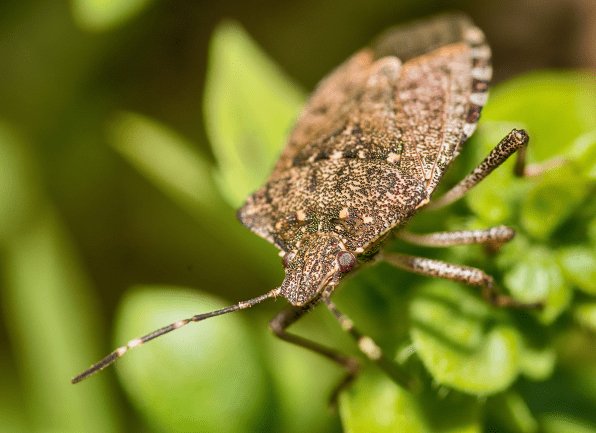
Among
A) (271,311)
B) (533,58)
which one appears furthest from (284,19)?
(271,311)

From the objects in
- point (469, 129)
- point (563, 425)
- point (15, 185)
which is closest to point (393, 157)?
point (469, 129)

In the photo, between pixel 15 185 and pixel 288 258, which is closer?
pixel 288 258

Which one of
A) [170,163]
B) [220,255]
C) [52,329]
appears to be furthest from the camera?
[220,255]

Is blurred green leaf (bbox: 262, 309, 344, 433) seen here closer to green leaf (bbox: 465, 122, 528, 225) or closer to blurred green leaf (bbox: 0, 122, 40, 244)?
green leaf (bbox: 465, 122, 528, 225)

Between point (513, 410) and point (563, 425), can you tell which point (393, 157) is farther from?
point (563, 425)

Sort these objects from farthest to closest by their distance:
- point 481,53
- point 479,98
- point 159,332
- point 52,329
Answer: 1. point 52,329
2. point 481,53
3. point 479,98
4. point 159,332

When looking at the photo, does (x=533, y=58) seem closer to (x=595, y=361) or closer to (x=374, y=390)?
(x=595, y=361)

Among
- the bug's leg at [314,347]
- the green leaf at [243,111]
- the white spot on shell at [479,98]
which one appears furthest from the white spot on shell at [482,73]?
the bug's leg at [314,347]
